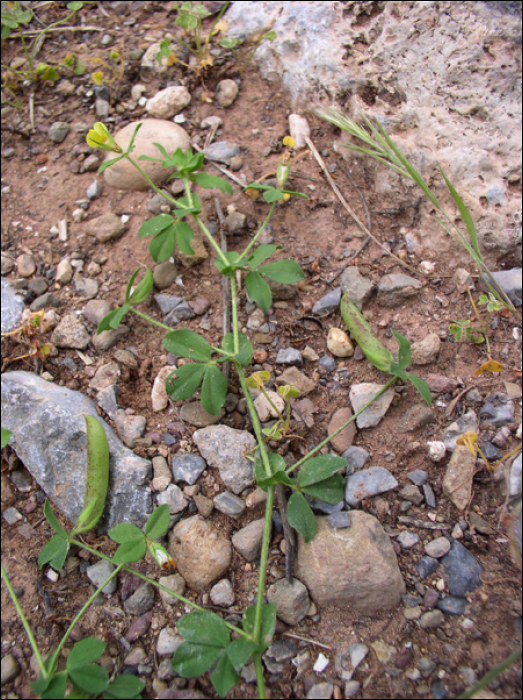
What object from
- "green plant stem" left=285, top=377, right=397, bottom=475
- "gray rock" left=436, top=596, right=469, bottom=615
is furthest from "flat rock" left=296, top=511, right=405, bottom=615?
"green plant stem" left=285, top=377, right=397, bottom=475

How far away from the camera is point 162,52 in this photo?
285cm

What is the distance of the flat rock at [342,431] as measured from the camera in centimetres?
192

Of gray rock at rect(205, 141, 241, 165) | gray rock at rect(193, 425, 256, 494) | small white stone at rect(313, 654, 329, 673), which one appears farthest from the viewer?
gray rock at rect(205, 141, 241, 165)

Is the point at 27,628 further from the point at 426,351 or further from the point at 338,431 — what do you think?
the point at 426,351

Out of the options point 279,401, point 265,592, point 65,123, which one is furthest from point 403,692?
point 65,123

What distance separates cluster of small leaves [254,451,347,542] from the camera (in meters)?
1.67

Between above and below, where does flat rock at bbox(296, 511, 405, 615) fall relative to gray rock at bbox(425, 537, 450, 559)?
above

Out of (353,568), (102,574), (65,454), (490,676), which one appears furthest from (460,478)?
(65,454)

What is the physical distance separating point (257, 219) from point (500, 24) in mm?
1313

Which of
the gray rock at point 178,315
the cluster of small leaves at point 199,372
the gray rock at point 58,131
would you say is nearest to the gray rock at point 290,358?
the cluster of small leaves at point 199,372

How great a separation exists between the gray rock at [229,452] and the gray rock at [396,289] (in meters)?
0.84

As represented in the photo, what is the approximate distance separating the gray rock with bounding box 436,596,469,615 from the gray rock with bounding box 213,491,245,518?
0.71 metres

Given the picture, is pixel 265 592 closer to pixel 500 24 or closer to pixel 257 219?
pixel 257 219

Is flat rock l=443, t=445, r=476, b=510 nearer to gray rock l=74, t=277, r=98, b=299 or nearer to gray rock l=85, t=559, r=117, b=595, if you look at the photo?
gray rock l=85, t=559, r=117, b=595
